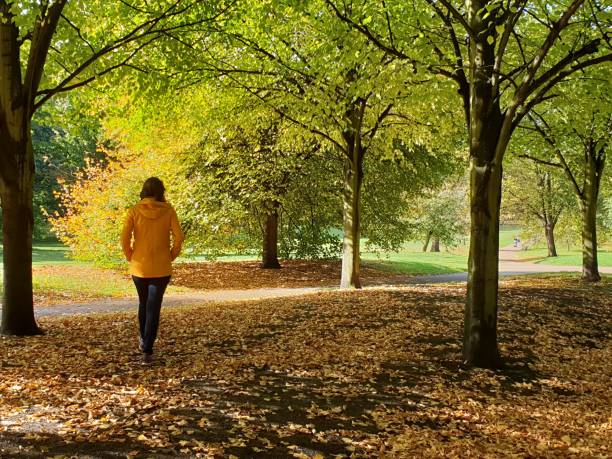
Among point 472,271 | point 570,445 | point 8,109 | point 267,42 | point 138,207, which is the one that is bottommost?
Result: point 570,445

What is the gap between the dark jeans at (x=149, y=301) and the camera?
593cm

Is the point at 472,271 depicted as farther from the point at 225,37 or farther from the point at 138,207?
the point at 225,37

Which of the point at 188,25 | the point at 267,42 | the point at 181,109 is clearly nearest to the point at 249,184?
the point at 181,109

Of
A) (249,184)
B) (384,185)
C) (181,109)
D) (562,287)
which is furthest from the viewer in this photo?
(384,185)

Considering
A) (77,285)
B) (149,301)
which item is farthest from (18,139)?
(77,285)

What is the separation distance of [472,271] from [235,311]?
4945 mm

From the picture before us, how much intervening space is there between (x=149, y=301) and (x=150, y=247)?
1.94 feet

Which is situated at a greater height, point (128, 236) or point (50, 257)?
point (128, 236)

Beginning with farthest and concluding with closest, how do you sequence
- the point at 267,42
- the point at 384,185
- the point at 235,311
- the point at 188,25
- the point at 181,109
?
1. the point at 384,185
2. the point at 181,109
3. the point at 267,42
4. the point at 235,311
5. the point at 188,25

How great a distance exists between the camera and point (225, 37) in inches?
414

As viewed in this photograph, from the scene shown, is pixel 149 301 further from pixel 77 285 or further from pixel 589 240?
pixel 589 240

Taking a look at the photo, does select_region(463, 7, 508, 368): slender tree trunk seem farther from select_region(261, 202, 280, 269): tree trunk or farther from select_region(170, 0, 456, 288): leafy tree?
select_region(261, 202, 280, 269): tree trunk

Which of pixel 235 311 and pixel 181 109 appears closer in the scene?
pixel 235 311

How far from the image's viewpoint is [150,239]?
594 cm
